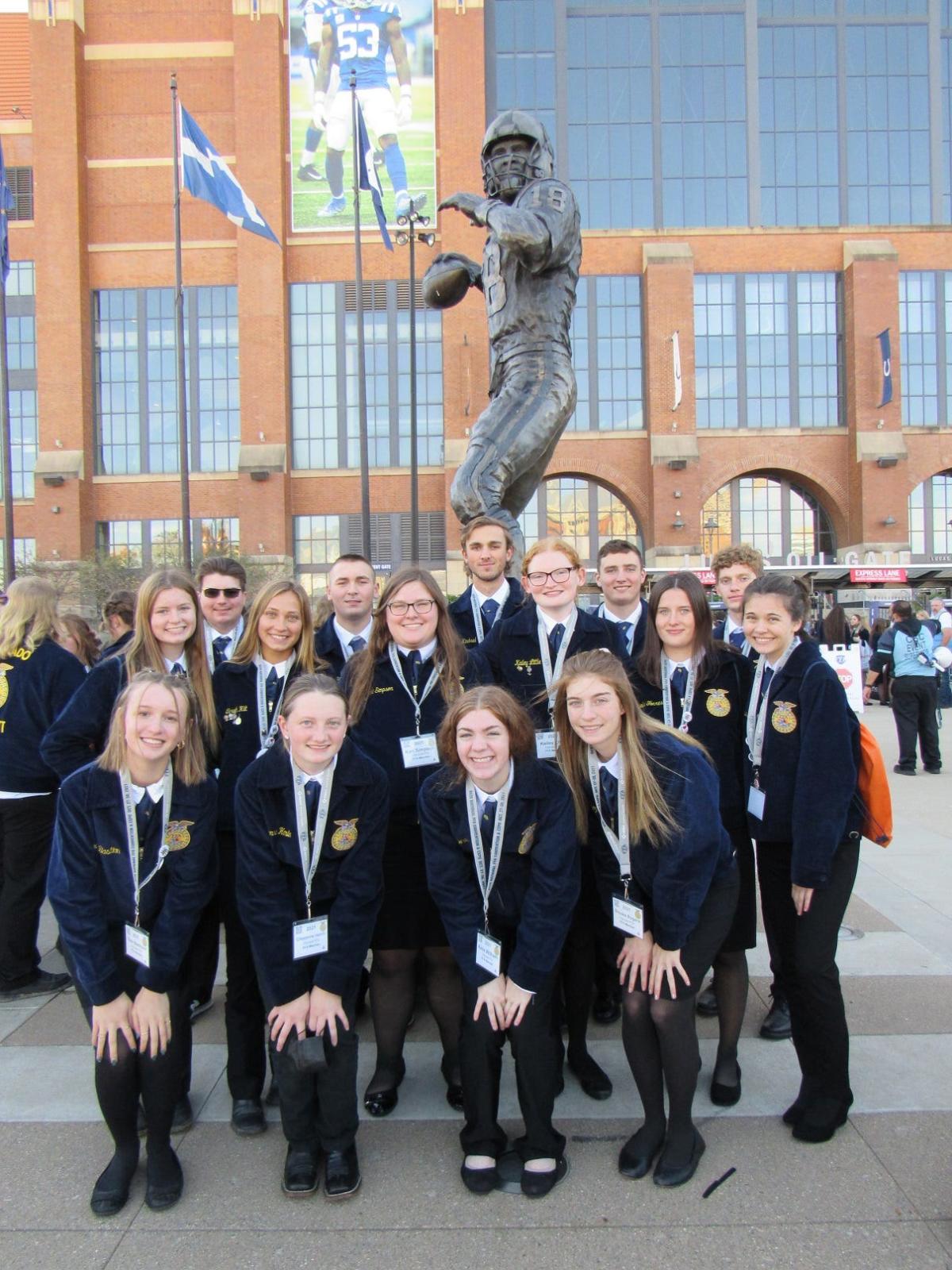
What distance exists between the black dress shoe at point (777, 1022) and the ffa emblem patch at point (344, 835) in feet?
6.52

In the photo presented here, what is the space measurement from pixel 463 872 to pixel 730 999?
1167mm

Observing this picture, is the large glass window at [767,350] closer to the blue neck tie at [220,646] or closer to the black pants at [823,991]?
the blue neck tie at [220,646]

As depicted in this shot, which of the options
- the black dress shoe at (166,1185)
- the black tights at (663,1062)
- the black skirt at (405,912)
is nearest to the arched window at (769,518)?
the black skirt at (405,912)

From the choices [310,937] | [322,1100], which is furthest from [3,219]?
[322,1100]

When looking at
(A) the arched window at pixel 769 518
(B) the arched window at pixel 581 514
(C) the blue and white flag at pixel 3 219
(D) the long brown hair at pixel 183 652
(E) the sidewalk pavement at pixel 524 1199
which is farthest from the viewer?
(A) the arched window at pixel 769 518

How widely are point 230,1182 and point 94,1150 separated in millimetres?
547

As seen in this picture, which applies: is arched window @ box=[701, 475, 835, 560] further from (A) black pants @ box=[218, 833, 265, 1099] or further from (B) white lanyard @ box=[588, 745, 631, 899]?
(A) black pants @ box=[218, 833, 265, 1099]

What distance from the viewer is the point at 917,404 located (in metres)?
33.2

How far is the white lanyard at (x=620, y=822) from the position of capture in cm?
266

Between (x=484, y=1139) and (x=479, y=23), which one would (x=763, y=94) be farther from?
(x=484, y=1139)

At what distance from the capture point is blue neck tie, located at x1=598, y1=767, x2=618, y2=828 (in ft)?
8.91

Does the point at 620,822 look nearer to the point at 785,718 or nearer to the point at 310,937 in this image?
the point at 785,718

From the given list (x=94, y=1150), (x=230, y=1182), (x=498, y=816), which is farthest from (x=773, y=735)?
(x=94, y=1150)

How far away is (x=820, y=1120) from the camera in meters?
2.72
